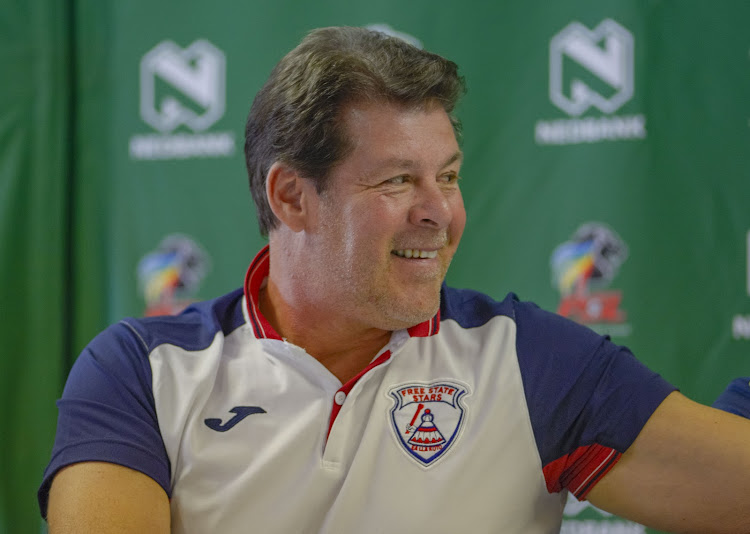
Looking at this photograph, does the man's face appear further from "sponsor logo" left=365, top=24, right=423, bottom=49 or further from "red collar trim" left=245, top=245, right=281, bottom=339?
"sponsor logo" left=365, top=24, right=423, bottom=49

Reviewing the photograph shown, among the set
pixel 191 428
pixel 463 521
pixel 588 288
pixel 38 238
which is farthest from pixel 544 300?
pixel 38 238

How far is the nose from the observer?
1.26 meters

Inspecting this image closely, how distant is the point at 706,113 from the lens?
1871 mm

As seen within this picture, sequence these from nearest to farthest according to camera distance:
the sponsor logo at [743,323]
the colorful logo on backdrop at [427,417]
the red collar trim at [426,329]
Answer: the colorful logo on backdrop at [427,417]
the red collar trim at [426,329]
the sponsor logo at [743,323]

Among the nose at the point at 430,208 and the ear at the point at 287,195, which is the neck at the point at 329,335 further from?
the nose at the point at 430,208

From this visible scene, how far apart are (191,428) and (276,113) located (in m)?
0.55

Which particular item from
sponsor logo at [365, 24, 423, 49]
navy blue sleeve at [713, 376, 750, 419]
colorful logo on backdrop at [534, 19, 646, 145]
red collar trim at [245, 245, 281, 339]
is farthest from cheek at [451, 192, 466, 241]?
sponsor logo at [365, 24, 423, 49]

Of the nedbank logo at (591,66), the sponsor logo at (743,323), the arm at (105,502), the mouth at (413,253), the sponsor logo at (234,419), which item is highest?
the nedbank logo at (591,66)

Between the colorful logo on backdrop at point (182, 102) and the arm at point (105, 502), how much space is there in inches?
46.8

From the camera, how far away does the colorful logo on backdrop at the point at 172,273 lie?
2170 millimetres

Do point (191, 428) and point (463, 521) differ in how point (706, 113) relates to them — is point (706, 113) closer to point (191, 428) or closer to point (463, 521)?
point (463, 521)

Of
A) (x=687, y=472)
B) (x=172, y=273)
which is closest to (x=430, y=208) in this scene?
(x=687, y=472)

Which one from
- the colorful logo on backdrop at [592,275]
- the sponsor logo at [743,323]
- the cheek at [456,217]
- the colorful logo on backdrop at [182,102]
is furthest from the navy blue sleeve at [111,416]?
the sponsor logo at [743,323]

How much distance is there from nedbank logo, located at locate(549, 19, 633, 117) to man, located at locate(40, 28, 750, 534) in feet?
2.26
